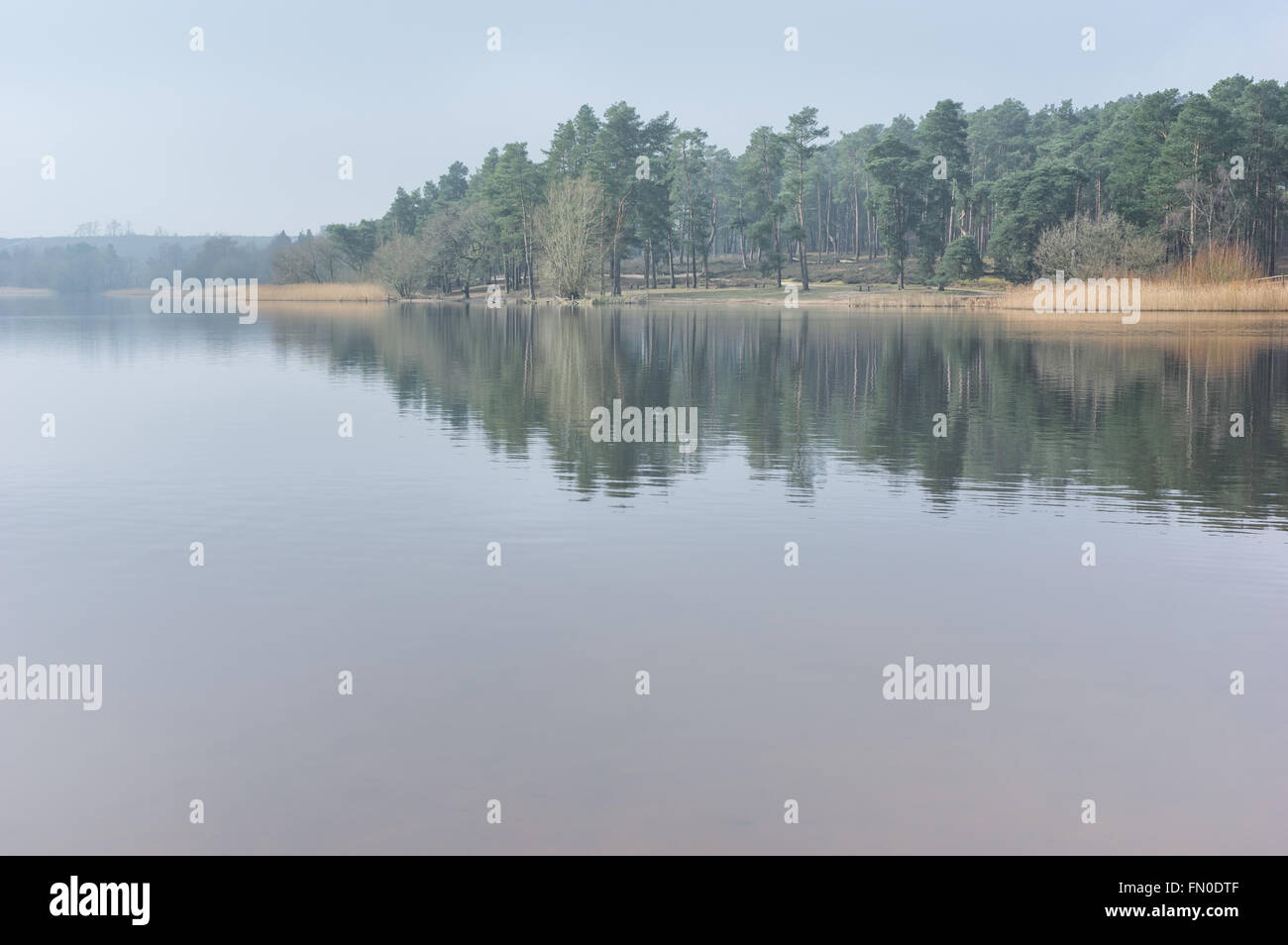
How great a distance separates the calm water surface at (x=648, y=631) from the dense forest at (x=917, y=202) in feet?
227

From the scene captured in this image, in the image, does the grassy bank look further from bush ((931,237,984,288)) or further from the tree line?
bush ((931,237,984,288))

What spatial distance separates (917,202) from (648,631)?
12294cm

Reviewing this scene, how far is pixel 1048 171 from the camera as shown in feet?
366

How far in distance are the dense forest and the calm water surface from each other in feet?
227

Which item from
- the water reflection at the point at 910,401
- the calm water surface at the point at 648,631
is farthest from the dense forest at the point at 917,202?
the calm water surface at the point at 648,631

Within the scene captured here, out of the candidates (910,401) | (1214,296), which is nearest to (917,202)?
(1214,296)

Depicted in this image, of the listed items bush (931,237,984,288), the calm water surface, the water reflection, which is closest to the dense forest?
bush (931,237,984,288)

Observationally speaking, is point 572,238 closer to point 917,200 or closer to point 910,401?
point 917,200

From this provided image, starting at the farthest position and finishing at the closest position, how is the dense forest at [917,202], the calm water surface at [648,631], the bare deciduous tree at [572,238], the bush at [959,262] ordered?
1. the bush at [959,262]
2. the bare deciduous tree at [572,238]
3. the dense forest at [917,202]
4. the calm water surface at [648,631]

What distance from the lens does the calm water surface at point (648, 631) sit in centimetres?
834

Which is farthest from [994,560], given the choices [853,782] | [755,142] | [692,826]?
[755,142]

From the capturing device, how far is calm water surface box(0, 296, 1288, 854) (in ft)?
27.3

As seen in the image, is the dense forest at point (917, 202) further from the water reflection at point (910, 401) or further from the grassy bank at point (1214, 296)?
the water reflection at point (910, 401)
